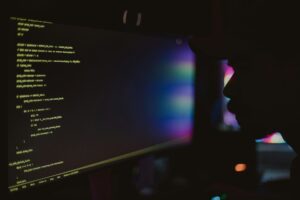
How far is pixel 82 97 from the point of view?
3.12 ft

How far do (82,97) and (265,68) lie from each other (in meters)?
0.43

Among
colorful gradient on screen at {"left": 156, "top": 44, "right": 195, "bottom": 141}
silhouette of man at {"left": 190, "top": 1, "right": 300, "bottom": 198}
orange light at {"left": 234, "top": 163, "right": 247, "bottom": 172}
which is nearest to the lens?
silhouette of man at {"left": 190, "top": 1, "right": 300, "bottom": 198}

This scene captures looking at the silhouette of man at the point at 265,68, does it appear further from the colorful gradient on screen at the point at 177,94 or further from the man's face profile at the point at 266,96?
the colorful gradient on screen at the point at 177,94

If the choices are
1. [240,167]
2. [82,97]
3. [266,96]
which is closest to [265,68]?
[266,96]

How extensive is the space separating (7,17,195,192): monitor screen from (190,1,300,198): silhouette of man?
29 centimetres

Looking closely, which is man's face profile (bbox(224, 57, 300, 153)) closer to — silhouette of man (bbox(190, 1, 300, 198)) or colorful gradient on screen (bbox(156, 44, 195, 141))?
silhouette of man (bbox(190, 1, 300, 198))

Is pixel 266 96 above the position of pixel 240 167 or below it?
above

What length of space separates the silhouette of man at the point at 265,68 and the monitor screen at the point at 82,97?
0.29 metres

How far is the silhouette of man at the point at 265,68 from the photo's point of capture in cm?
71

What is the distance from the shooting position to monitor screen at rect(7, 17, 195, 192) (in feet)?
2.58

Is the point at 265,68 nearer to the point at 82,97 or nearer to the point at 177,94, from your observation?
the point at 82,97

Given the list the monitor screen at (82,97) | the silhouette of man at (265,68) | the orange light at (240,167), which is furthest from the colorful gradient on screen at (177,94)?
the silhouette of man at (265,68)

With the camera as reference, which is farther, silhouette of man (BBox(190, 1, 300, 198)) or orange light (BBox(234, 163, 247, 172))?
orange light (BBox(234, 163, 247, 172))

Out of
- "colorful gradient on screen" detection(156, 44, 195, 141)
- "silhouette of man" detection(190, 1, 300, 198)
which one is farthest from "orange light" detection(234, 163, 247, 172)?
"silhouette of man" detection(190, 1, 300, 198)
